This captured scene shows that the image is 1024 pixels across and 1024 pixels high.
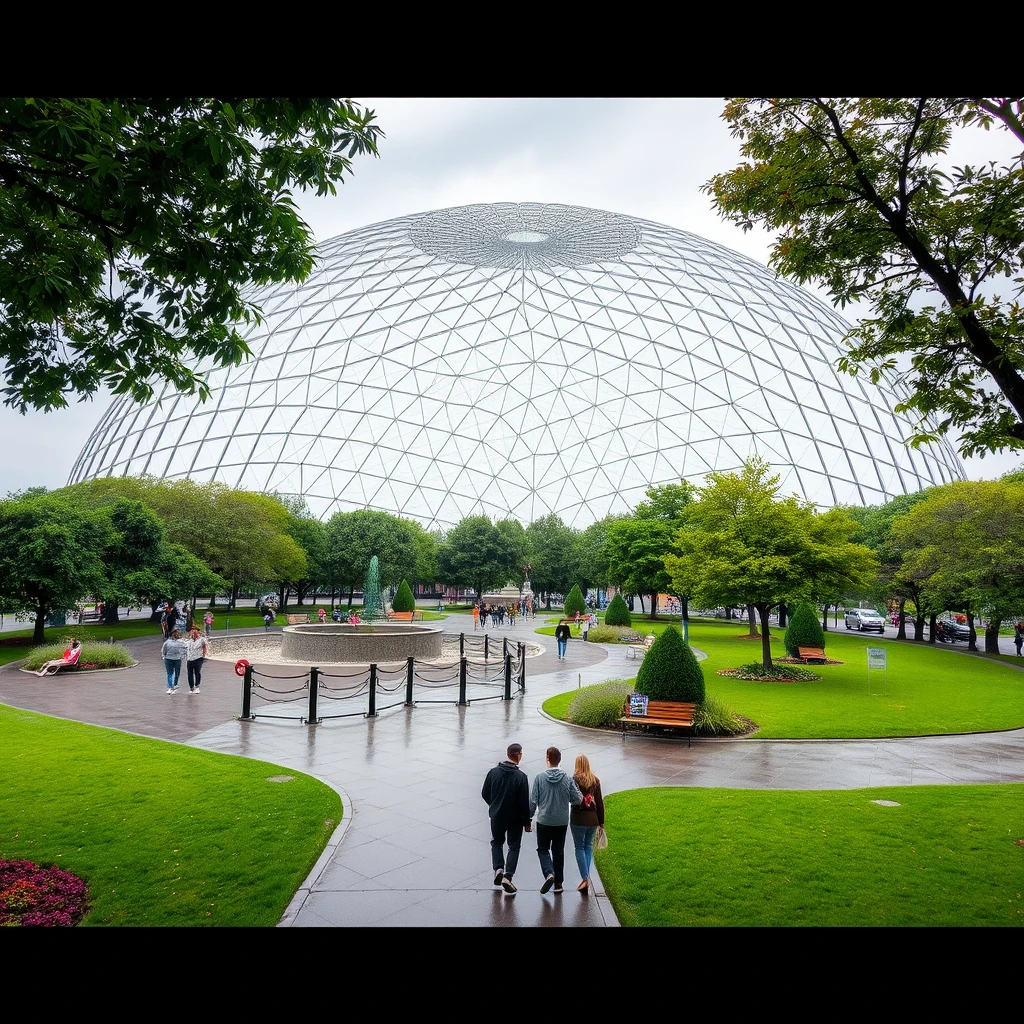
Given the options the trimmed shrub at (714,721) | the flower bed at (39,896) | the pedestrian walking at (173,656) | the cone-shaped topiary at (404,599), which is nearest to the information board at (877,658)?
the trimmed shrub at (714,721)

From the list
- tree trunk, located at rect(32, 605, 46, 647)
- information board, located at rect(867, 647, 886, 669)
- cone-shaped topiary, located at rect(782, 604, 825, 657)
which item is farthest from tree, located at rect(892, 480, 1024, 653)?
tree trunk, located at rect(32, 605, 46, 647)

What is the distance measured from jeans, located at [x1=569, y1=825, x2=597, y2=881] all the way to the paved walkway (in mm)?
244

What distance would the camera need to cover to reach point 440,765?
1032cm

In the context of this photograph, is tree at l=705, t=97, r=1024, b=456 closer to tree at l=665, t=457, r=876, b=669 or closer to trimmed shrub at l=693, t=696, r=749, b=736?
trimmed shrub at l=693, t=696, r=749, b=736

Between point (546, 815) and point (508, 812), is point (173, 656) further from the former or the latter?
point (546, 815)

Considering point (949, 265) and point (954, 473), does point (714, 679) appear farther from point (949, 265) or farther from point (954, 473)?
point (954, 473)

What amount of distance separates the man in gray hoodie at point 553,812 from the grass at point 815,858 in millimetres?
590

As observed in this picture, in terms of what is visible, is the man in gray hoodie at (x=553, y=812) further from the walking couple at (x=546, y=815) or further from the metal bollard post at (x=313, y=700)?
the metal bollard post at (x=313, y=700)

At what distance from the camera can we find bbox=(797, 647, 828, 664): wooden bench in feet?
78.6

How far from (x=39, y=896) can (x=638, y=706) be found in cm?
997

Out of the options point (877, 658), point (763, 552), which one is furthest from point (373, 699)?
point (877, 658)

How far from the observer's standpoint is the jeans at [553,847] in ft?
19.9
